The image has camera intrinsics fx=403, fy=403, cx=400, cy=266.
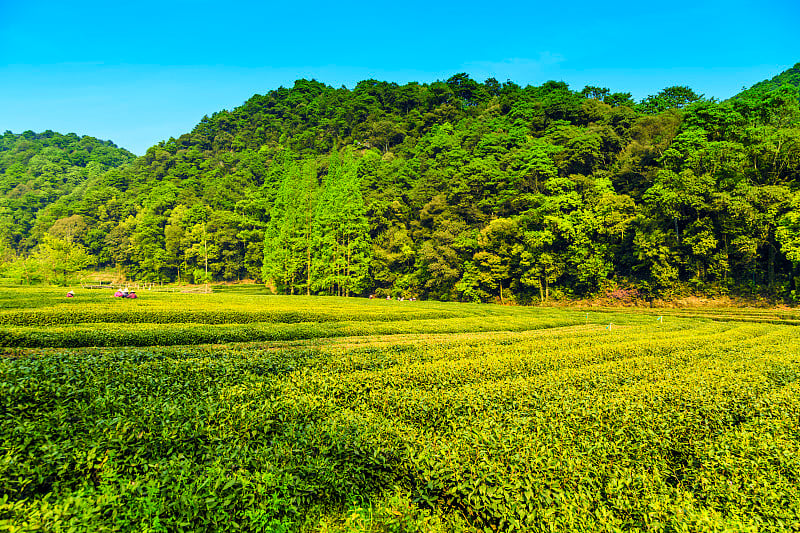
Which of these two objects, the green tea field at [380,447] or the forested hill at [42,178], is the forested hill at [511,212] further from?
the green tea field at [380,447]

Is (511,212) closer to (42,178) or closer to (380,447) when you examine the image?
(380,447)

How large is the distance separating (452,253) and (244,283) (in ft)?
148

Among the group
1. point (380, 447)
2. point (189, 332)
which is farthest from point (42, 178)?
point (380, 447)

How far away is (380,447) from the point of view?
5.31m

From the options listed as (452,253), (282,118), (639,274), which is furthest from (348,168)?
(282,118)

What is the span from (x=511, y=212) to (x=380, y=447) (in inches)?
1711

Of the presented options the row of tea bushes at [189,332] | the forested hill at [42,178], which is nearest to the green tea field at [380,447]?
the row of tea bushes at [189,332]

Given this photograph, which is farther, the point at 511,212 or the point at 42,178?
the point at 42,178

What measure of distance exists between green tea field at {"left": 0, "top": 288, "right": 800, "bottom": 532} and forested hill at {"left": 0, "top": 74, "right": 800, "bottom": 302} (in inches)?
1147

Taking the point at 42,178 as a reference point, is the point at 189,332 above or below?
below

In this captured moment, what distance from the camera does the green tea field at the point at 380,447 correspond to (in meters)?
3.96

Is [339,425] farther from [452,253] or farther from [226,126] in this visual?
[226,126]

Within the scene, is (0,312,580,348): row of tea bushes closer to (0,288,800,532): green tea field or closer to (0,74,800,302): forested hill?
(0,288,800,532): green tea field

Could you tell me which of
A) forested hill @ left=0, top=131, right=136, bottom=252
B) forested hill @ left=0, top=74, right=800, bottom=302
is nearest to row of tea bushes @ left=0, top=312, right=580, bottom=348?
forested hill @ left=0, top=74, right=800, bottom=302
